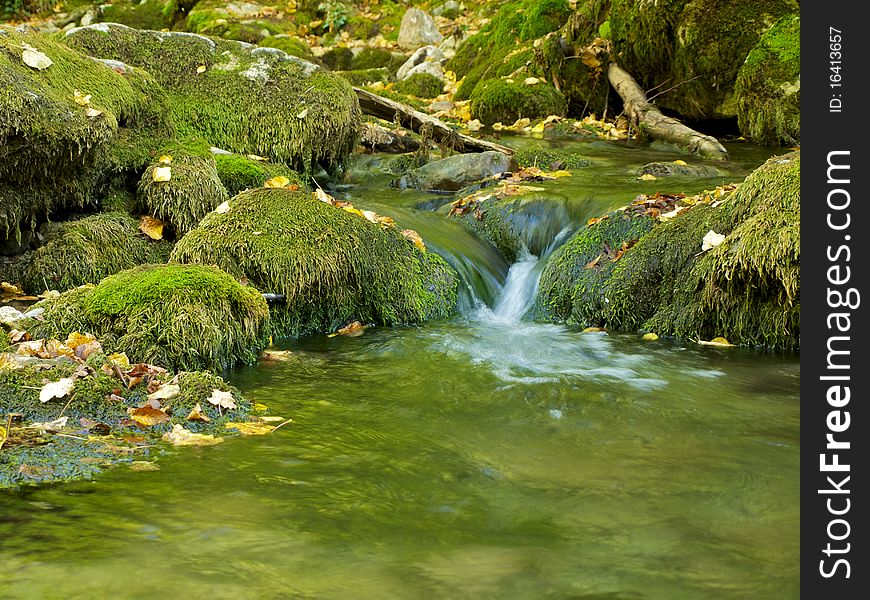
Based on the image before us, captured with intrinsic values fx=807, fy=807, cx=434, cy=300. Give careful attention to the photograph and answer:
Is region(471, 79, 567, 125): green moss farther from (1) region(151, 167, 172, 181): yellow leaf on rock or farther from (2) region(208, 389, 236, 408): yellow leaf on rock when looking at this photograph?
(2) region(208, 389, 236, 408): yellow leaf on rock

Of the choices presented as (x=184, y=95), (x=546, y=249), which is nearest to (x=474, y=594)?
(x=546, y=249)

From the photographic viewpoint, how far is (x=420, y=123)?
35.2 feet

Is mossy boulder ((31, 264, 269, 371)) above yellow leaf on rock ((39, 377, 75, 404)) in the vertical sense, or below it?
above

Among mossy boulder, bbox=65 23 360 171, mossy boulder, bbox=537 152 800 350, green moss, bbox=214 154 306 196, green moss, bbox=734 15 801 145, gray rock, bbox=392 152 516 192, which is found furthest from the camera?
green moss, bbox=734 15 801 145

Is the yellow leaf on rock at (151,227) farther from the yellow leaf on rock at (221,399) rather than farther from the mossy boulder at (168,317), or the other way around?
the yellow leaf on rock at (221,399)

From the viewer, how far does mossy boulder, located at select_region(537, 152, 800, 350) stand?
15.8ft

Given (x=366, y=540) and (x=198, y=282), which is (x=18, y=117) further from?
(x=366, y=540)

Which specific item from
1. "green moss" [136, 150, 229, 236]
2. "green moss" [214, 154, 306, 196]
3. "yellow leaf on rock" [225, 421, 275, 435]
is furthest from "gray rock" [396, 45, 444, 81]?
"yellow leaf on rock" [225, 421, 275, 435]

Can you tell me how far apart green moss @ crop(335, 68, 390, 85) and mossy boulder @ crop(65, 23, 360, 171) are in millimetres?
8166

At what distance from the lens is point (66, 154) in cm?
525

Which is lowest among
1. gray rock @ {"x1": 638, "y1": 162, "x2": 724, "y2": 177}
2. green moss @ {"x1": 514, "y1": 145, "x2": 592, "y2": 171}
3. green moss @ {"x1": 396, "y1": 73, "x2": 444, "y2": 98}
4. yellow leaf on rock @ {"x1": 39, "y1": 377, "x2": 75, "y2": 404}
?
yellow leaf on rock @ {"x1": 39, "y1": 377, "x2": 75, "y2": 404}

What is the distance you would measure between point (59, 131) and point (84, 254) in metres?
0.85

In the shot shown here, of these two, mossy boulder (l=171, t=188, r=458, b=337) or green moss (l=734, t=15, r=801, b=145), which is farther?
green moss (l=734, t=15, r=801, b=145)
